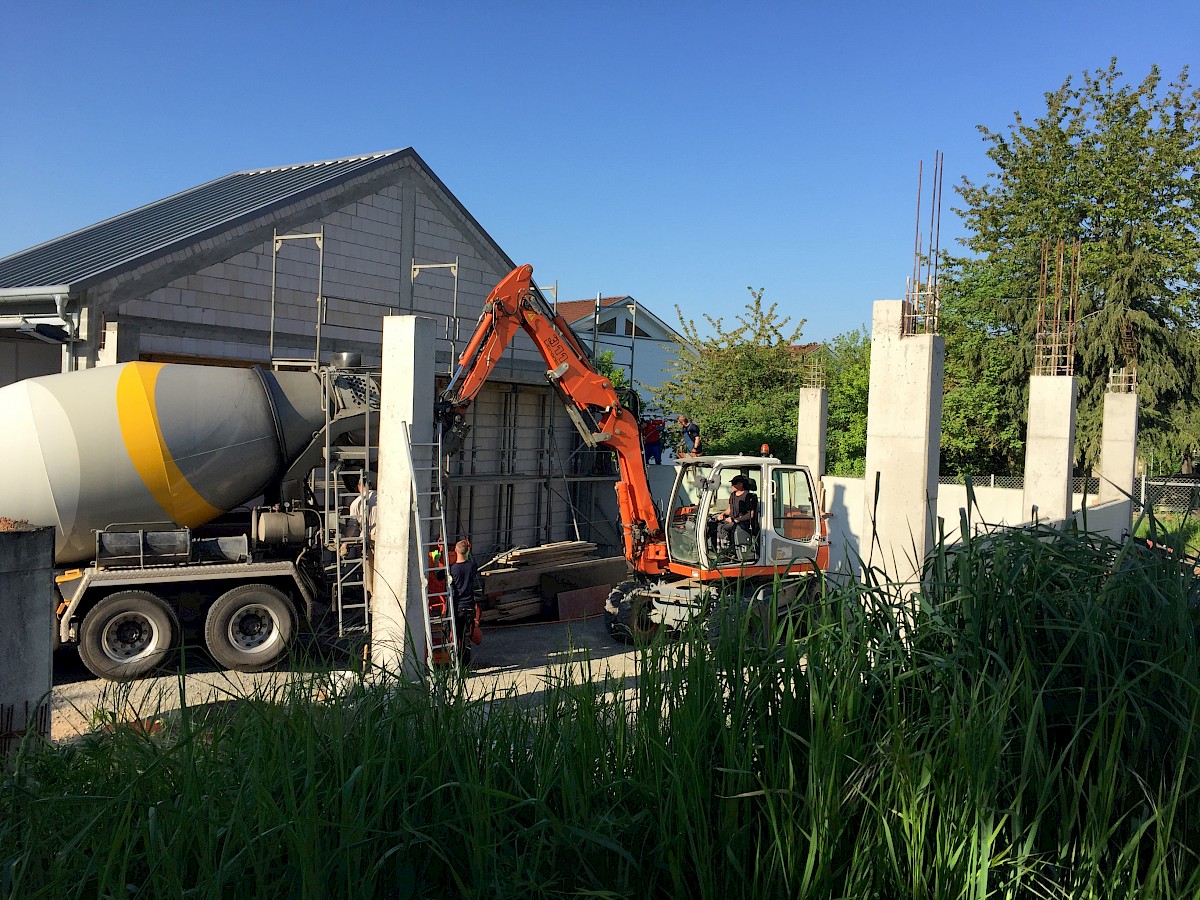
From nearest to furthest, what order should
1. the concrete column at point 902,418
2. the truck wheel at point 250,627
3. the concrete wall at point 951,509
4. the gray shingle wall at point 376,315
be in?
the concrete column at point 902,418 → the truck wheel at point 250,627 → the gray shingle wall at point 376,315 → the concrete wall at point 951,509

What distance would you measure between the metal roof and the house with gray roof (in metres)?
0.05

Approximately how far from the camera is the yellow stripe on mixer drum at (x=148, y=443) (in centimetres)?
1012

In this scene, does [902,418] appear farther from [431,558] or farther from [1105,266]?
[1105,266]

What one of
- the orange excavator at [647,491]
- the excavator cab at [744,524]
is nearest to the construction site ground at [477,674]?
the orange excavator at [647,491]

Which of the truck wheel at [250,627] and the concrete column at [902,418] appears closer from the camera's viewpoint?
the concrete column at [902,418]

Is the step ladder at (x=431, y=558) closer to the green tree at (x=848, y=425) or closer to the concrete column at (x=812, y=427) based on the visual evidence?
the concrete column at (x=812, y=427)

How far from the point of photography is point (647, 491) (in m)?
13.0

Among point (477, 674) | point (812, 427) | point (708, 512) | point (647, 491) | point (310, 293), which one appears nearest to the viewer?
point (477, 674)

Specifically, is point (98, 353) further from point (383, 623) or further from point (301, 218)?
point (383, 623)

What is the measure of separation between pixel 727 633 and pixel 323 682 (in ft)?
6.50

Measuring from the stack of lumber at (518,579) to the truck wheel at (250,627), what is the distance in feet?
9.11

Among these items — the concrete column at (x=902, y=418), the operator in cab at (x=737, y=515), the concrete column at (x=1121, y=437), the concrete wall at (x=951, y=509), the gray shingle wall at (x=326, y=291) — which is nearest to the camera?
the concrete column at (x=902, y=418)

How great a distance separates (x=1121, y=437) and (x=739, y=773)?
22089mm

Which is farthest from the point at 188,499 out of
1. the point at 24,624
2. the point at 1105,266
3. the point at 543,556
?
the point at 1105,266
